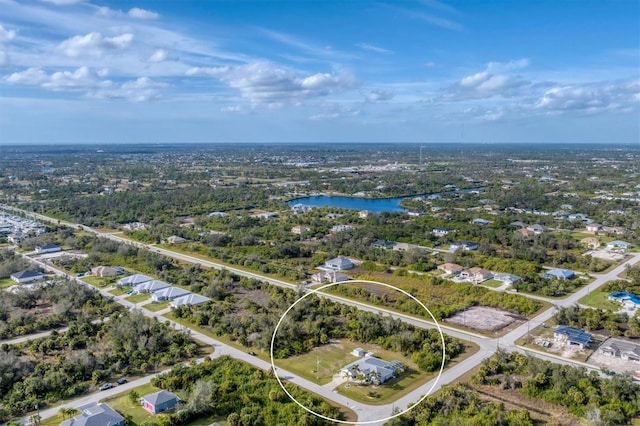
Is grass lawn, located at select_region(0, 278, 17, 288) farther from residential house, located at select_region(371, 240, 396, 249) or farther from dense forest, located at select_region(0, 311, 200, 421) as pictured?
residential house, located at select_region(371, 240, 396, 249)

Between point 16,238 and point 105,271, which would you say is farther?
point 16,238

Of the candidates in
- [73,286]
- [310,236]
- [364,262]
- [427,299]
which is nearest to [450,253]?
[364,262]

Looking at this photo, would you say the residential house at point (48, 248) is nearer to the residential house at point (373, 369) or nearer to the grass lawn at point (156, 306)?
the grass lawn at point (156, 306)

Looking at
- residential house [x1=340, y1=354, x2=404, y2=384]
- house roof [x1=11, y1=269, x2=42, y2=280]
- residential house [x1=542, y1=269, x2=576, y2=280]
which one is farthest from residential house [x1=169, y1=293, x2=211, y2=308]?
residential house [x1=542, y1=269, x2=576, y2=280]

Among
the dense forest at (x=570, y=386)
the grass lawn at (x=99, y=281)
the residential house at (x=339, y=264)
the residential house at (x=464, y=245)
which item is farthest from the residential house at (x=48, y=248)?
the dense forest at (x=570, y=386)

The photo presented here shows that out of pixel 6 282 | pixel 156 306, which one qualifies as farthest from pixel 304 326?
pixel 6 282

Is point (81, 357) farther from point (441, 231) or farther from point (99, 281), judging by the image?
point (441, 231)
